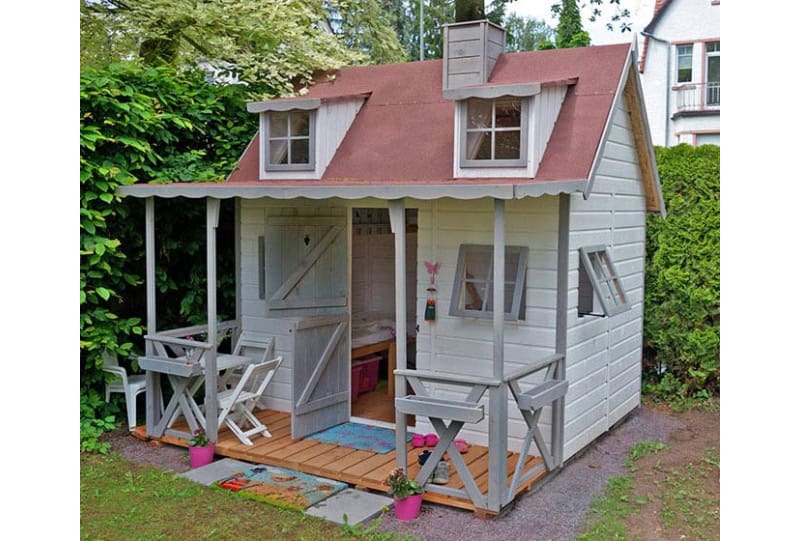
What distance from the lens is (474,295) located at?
21.2ft

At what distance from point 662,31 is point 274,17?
1208 cm

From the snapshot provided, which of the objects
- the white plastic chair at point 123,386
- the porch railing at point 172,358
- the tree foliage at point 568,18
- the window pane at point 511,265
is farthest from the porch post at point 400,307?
the tree foliage at point 568,18

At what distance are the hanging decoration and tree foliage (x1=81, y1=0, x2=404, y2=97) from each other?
3261 millimetres

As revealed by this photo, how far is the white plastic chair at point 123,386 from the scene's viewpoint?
7.30m

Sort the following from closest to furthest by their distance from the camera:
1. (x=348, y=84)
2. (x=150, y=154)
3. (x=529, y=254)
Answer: (x=529, y=254) → (x=150, y=154) → (x=348, y=84)

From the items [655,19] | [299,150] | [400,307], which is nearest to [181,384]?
[400,307]

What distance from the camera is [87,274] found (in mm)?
6875

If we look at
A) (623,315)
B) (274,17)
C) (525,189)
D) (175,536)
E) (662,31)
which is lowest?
(175,536)

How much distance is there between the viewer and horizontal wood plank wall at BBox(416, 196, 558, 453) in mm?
6238

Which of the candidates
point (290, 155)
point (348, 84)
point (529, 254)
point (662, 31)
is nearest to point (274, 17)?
point (348, 84)

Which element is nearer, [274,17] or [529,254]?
[529,254]

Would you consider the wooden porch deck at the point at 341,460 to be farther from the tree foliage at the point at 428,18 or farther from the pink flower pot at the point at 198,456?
the tree foliage at the point at 428,18

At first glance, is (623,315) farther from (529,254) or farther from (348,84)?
(348,84)

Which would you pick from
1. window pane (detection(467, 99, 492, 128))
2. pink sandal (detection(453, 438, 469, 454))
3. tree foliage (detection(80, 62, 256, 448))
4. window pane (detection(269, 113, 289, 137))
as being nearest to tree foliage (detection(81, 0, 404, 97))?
tree foliage (detection(80, 62, 256, 448))
